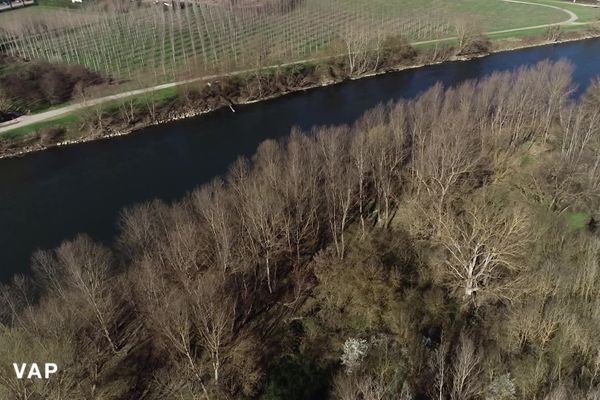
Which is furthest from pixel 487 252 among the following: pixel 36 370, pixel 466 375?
pixel 36 370

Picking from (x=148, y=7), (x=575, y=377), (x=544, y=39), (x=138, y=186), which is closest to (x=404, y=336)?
(x=575, y=377)

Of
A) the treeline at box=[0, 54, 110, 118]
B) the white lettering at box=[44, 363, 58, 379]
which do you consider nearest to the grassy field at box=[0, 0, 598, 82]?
the treeline at box=[0, 54, 110, 118]

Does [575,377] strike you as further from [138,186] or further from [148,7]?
[148,7]

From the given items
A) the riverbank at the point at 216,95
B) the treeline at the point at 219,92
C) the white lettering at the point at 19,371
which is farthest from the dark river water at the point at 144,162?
the white lettering at the point at 19,371

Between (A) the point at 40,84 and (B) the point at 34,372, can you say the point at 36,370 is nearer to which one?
(B) the point at 34,372

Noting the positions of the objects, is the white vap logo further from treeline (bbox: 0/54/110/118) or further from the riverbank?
treeline (bbox: 0/54/110/118)
